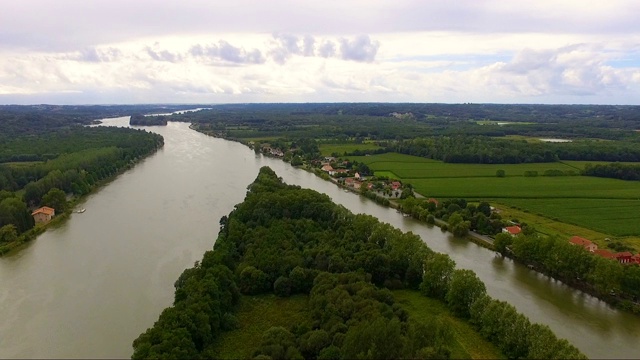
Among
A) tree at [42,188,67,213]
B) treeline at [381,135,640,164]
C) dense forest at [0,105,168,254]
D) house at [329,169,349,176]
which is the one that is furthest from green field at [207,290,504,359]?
treeline at [381,135,640,164]

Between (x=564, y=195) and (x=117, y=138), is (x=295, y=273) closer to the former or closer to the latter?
(x=564, y=195)

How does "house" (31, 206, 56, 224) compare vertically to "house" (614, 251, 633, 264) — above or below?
below

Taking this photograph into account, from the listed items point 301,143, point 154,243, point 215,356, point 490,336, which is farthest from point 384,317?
point 301,143

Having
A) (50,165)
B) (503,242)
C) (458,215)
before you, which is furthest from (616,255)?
(50,165)

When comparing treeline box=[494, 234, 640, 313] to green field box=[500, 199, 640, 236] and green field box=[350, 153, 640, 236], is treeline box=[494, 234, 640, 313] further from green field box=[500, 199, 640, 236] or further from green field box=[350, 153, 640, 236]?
green field box=[350, 153, 640, 236]

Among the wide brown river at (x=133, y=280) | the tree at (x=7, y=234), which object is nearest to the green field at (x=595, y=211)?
→ the wide brown river at (x=133, y=280)

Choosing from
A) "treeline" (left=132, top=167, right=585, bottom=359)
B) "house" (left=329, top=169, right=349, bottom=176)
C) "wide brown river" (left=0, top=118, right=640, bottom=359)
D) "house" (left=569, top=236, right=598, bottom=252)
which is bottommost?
"house" (left=329, top=169, right=349, bottom=176)

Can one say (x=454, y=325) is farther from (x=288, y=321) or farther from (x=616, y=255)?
(x=616, y=255)
